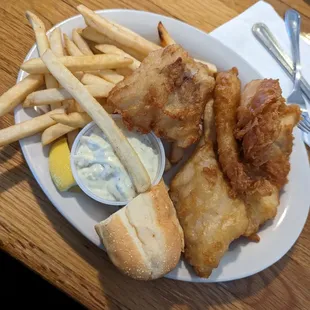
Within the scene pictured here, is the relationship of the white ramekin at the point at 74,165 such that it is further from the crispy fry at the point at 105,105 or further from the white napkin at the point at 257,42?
the white napkin at the point at 257,42

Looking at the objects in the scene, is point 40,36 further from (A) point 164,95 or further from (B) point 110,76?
(A) point 164,95

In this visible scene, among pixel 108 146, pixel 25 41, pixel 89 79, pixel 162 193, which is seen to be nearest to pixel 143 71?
pixel 89 79

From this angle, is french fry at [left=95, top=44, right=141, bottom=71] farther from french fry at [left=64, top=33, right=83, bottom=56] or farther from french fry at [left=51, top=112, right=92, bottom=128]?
french fry at [left=51, top=112, right=92, bottom=128]

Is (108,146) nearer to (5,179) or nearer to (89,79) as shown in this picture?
(89,79)

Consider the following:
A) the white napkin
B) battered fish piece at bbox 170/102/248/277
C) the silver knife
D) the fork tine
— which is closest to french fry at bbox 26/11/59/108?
battered fish piece at bbox 170/102/248/277

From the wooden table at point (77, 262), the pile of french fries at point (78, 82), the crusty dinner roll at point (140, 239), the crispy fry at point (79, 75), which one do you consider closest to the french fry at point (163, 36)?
the pile of french fries at point (78, 82)

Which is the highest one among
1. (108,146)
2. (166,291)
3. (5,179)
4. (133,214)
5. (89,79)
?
(89,79)
